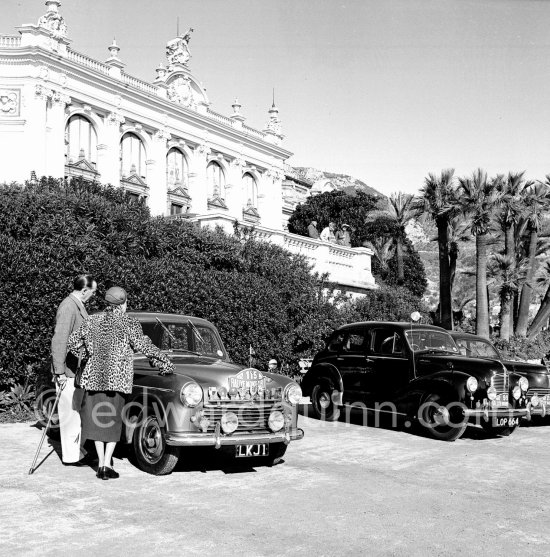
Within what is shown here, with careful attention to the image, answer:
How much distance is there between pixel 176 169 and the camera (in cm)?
4669

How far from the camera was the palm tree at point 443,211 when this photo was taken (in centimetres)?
3194

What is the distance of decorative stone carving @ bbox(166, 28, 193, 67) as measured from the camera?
154ft

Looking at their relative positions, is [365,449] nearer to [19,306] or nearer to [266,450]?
[266,450]

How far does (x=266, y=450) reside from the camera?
7.74m

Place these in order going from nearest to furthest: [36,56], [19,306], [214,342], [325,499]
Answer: [325,499] → [214,342] → [19,306] → [36,56]

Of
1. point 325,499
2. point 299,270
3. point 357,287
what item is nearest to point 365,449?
point 325,499

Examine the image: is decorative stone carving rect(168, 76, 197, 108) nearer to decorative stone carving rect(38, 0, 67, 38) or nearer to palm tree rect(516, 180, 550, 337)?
decorative stone carving rect(38, 0, 67, 38)

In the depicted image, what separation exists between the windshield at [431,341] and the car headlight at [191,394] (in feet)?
17.3

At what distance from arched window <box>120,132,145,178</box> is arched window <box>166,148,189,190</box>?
2.32 metres

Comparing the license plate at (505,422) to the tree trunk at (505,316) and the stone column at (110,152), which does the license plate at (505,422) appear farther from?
the stone column at (110,152)

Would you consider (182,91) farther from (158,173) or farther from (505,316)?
(505,316)

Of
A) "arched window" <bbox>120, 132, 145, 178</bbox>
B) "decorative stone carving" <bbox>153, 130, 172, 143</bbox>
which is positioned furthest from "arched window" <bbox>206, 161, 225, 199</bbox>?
"arched window" <bbox>120, 132, 145, 178</bbox>

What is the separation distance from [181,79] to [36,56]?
13.0 metres

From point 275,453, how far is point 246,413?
94cm
